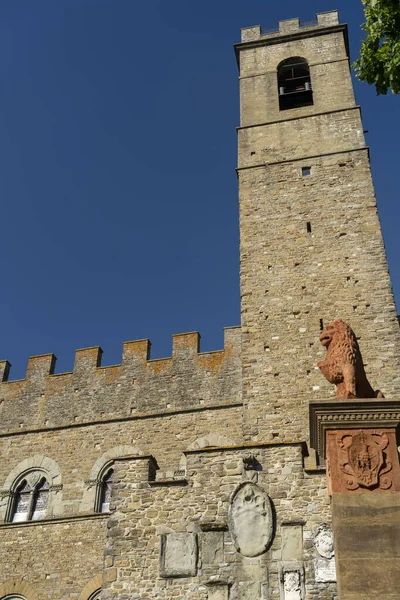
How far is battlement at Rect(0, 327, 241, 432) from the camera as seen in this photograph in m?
15.5

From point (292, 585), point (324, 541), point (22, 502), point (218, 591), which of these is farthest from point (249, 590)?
point (22, 502)

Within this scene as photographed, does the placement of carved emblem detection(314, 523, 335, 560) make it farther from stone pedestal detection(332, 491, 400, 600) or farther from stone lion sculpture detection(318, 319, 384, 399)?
stone pedestal detection(332, 491, 400, 600)

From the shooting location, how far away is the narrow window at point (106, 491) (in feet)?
47.4

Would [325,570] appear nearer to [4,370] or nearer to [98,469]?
[98,469]

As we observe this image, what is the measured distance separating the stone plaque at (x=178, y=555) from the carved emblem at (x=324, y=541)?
1759 millimetres

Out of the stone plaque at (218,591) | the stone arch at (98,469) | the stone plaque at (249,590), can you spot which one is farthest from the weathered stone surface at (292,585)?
the stone arch at (98,469)

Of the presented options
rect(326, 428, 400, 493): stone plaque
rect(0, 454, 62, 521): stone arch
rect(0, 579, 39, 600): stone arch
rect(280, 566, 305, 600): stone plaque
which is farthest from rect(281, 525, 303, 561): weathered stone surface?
rect(0, 454, 62, 521): stone arch

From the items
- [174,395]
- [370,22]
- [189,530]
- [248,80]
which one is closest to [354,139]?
[248,80]

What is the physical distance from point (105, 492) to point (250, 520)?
5970 mm

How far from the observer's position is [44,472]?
15320 millimetres

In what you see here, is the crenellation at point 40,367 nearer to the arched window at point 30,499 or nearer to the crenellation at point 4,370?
the crenellation at point 4,370

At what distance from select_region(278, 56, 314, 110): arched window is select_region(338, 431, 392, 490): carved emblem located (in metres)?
13.7

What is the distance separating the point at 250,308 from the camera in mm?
13539

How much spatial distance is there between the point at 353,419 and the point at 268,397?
269 inches
